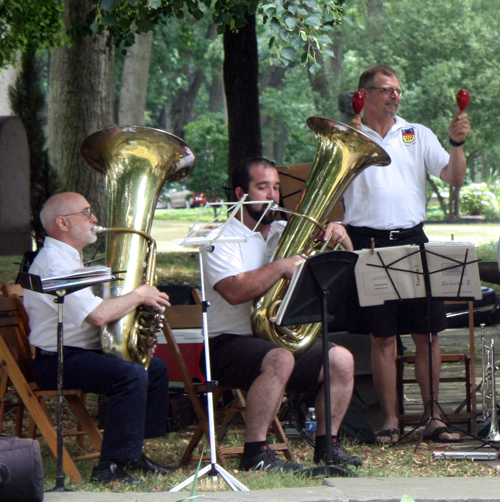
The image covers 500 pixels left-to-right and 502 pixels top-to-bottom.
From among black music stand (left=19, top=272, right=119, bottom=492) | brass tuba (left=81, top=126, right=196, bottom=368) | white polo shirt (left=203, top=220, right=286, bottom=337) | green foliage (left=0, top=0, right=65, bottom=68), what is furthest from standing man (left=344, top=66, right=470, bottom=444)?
green foliage (left=0, top=0, right=65, bottom=68)

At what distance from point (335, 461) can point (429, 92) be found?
18.8 m

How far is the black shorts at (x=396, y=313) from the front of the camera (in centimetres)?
514

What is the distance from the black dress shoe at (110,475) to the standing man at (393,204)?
1.65 m

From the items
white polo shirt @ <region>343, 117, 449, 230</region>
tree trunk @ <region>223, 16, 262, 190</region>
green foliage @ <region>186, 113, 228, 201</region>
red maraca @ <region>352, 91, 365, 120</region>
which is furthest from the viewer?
green foliage @ <region>186, 113, 228, 201</region>

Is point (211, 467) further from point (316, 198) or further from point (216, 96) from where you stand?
point (216, 96)

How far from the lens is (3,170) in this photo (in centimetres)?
973

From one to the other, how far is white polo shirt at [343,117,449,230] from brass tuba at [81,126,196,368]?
1142 millimetres

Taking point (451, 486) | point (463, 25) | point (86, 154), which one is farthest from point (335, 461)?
point (463, 25)

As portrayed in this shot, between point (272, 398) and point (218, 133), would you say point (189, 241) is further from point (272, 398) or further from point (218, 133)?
point (218, 133)

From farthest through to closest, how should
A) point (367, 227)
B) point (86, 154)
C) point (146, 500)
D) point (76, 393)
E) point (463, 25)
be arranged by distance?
1. point (463, 25)
2. point (367, 227)
3. point (86, 154)
4. point (76, 393)
5. point (146, 500)

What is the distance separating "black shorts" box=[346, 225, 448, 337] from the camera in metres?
5.14

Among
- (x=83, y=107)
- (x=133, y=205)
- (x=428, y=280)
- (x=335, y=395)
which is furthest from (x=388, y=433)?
(x=83, y=107)

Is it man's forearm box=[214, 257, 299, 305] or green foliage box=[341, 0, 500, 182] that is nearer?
man's forearm box=[214, 257, 299, 305]

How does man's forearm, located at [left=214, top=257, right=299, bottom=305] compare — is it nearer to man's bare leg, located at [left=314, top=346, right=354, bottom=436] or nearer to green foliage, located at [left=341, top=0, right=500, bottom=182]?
man's bare leg, located at [left=314, top=346, right=354, bottom=436]
